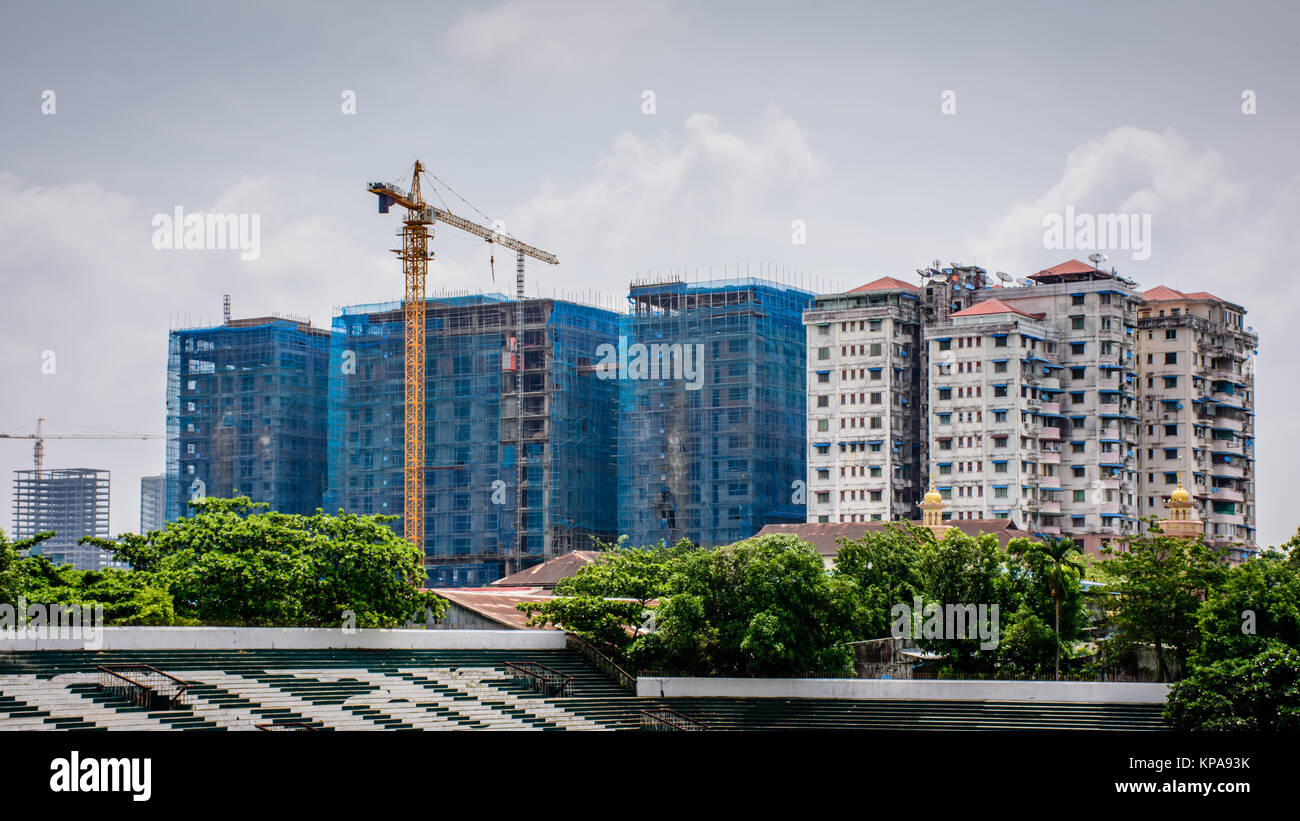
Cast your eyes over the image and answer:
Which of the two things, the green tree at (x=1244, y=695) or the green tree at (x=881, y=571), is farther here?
the green tree at (x=881, y=571)

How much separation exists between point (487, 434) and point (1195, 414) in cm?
5269

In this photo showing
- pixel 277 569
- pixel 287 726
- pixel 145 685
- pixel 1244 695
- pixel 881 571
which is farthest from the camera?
pixel 881 571

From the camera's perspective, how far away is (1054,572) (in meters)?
58.7

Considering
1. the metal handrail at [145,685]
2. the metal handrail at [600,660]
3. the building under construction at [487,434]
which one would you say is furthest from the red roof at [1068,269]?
the metal handrail at [145,685]

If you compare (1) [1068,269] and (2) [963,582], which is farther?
(1) [1068,269]

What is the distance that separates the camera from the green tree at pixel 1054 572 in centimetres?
5919

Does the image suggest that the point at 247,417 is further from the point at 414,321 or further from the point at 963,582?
the point at 963,582

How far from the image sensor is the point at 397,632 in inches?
2064

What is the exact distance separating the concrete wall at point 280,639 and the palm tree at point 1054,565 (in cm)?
1766

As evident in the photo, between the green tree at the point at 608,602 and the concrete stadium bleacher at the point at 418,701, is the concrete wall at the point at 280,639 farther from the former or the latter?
the green tree at the point at 608,602

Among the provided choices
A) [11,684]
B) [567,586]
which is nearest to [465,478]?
[567,586]

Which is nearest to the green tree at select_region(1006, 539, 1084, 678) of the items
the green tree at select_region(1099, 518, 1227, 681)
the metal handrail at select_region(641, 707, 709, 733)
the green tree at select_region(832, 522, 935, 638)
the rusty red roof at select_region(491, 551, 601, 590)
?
the green tree at select_region(1099, 518, 1227, 681)

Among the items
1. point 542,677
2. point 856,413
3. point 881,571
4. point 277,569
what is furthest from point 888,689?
point 856,413
